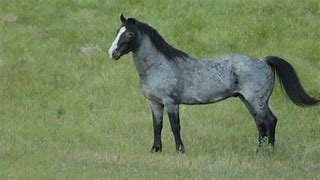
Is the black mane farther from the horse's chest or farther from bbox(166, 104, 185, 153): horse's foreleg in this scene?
bbox(166, 104, 185, 153): horse's foreleg

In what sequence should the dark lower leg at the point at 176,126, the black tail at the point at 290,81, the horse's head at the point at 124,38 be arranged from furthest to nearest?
1. the black tail at the point at 290,81
2. the dark lower leg at the point at 176,126
3. the horse's head at the point at 124,38

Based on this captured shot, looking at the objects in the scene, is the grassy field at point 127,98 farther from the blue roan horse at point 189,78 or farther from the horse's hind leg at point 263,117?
the blue roan horse at point 189,78

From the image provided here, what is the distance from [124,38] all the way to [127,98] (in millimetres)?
4956

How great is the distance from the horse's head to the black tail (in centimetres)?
262

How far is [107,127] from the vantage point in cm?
1408

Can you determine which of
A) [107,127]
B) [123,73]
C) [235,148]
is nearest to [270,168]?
[235,148]

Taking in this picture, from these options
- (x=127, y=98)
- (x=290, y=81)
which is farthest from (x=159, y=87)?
(x=127, y=98)

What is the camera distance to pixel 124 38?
11.7 m

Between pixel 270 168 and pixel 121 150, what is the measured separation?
254 cm

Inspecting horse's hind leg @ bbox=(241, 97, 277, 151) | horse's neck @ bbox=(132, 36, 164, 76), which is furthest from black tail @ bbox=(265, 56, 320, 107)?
horse's neck @ bbox=(132, 36, 164, 76)

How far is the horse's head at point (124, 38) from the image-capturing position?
11.7m

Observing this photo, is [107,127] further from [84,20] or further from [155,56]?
[84,20]

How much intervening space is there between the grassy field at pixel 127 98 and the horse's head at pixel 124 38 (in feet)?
5.39

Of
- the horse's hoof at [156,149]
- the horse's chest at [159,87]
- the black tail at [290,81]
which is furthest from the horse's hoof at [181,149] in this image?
the black tail at [290,81]
